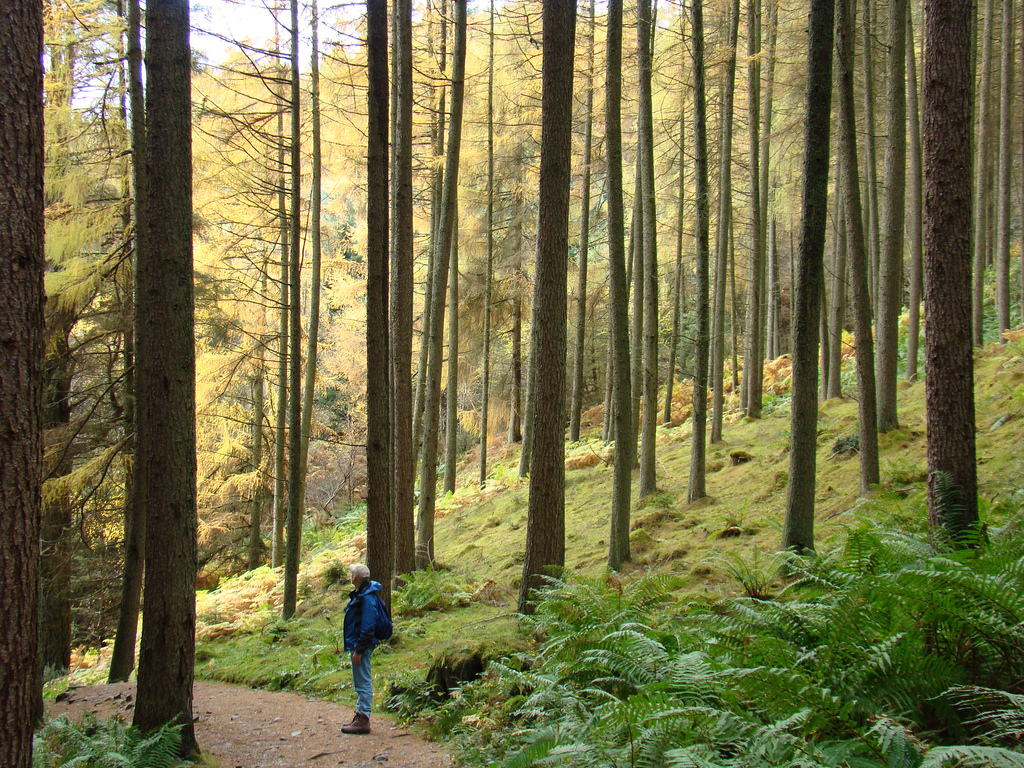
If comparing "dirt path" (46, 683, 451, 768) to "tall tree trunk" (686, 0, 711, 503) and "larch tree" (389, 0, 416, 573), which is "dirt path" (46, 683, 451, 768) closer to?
"larch tree" (389, 0, 416, 573)

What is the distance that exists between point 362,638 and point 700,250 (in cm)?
777

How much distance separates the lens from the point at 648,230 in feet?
38.3

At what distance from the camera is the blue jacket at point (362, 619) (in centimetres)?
601

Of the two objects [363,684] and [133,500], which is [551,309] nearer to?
[363,684]

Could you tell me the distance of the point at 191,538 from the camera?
16.4ft

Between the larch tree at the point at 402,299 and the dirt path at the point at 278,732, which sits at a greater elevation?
the larch tree at the point at 402,299

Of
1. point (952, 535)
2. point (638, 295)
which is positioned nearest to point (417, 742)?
point (952, 535)

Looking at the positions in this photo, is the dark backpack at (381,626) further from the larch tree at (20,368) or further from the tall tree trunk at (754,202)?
the tall tree trunk at (754,202)

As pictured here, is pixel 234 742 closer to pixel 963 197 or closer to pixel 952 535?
pixel 952 535

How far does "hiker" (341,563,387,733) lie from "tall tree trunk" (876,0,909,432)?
826 centimetres

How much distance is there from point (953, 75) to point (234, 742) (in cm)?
840

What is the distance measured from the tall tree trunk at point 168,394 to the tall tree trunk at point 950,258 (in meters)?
6.05

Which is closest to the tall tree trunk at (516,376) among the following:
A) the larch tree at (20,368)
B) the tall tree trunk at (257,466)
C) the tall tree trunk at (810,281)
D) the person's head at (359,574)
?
the tall tree trunk at (257,466)

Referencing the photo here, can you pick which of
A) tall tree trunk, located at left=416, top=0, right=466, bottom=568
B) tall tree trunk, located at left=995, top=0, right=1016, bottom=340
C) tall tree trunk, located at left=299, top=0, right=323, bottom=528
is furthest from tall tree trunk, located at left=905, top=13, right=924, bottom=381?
tall tree trunk, located at left=299, top=0, right=323, bottom=528
